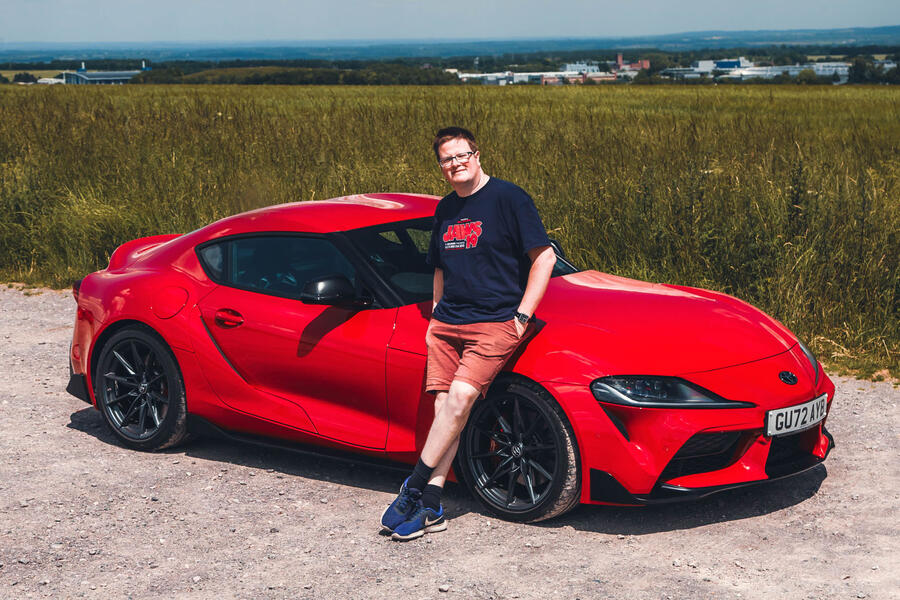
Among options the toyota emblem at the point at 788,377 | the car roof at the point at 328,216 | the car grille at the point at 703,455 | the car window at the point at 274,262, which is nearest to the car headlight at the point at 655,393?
the car grille at the point at 703,455

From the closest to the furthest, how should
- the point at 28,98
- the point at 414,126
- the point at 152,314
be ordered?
1. the point at 152,314
2. the point at 414,126
3. the point at 28,98

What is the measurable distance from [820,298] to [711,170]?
1.90 metres

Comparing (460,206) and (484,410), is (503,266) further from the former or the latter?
(484,410)

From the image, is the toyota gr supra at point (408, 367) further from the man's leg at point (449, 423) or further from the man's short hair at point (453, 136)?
the man's short hair at point (453, 136)

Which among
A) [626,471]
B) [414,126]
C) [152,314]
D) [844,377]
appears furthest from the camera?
[414,126]

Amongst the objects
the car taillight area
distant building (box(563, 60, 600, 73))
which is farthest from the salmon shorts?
distant building (box(563, 60, 600, 73))

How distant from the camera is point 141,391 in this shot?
595 centimetres

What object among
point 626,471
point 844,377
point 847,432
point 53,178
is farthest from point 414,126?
point 626,471

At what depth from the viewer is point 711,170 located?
9734 mm

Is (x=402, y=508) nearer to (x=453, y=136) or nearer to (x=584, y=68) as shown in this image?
(x=453, y=136)

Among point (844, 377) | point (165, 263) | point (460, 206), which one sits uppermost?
point (460, 206)

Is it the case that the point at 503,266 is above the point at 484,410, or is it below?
above

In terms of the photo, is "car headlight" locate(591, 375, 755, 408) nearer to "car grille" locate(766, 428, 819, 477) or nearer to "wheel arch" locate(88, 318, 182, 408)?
"car grille" locate(766, 428, 819, 477)

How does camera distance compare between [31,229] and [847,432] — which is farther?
[31,229]
